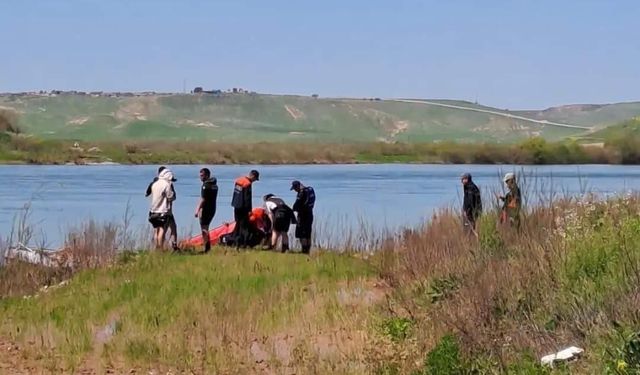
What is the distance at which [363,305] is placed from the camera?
15.2 meters

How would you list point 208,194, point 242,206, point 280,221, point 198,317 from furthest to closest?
point 280,221 → point 242,206 → point 208,194 → point 198,317

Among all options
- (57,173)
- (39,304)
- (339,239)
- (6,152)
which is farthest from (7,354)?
(6,152)

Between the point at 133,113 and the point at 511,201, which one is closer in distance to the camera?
the point at 511,201

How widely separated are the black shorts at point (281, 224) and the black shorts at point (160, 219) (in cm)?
198

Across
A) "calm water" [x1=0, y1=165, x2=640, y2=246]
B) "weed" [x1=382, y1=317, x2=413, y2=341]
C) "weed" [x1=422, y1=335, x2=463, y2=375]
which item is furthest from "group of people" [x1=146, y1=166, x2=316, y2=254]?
"weed" [x1=422, y1=335, x2=463, y2=375]

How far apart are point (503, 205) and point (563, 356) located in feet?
26.3

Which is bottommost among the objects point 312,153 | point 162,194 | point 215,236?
point 312,153

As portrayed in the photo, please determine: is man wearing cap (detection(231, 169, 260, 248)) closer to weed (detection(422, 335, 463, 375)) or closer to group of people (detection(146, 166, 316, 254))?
group of people (detection(146, 166, 316, 254))

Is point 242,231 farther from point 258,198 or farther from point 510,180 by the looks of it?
point 258,198

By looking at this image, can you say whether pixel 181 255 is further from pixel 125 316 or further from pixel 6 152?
pixel 6 152

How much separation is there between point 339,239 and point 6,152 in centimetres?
7108

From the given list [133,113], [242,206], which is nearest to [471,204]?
[242,206]

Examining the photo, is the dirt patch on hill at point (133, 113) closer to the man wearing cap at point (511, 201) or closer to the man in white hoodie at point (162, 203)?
the man in white hoodie at point (162, 203)

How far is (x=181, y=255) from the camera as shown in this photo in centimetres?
1969
